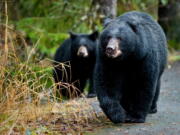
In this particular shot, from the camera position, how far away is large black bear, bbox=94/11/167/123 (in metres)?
7.07

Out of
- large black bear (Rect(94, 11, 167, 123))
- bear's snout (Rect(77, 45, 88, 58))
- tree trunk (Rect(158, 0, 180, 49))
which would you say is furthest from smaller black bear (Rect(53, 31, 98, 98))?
tree trunk (Rect(158, 0, 180, 49))

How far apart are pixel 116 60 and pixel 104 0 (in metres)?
5.71

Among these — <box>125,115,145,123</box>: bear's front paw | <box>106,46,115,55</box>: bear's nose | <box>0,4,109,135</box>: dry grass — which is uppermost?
<box>106,46,115,55</box>: bear's nose

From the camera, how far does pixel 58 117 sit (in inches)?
289

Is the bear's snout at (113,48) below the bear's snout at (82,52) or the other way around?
the other way around

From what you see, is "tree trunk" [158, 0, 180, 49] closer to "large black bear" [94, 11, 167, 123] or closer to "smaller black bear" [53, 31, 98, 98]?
"smaller black bear" [53, 31, 98, 98]

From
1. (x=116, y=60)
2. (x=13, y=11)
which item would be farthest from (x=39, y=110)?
(x=13, y=11)

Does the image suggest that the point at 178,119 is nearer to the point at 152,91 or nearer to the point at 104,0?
the point at 152,91

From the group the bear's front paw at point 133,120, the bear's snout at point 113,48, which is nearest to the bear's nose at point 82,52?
the bear's front paw at point 133,120

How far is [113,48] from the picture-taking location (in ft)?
22.6

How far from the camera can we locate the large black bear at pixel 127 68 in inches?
278

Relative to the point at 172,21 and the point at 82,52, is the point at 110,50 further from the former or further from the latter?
the point at 172,21

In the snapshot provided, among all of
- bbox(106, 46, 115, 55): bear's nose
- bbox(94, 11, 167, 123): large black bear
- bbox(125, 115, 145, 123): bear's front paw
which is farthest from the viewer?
bbox(125, 115, 145, 123): bear's front paw

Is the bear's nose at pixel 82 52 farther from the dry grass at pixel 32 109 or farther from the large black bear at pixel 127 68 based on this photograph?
the large black bear at pixel 127 68
